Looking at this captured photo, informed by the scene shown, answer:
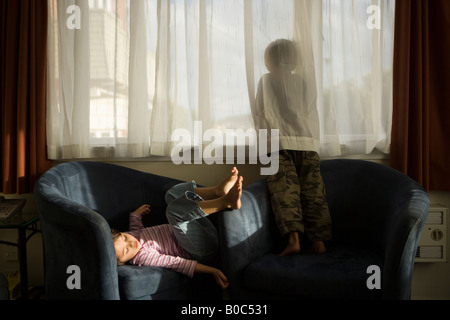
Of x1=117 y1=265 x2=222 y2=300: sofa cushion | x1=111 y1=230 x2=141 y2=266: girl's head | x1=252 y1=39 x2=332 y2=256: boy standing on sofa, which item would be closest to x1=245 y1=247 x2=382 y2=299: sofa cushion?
x1=252 y1=39 x2=332 y2=256: boy standing on sofa

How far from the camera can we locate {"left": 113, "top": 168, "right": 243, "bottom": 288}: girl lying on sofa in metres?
1.71

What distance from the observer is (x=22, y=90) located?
7.64 ft

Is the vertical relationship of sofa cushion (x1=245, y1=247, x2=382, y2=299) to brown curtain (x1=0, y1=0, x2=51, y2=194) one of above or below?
below

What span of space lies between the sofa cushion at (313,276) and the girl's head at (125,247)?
0.55 meters

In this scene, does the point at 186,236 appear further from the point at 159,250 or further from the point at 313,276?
the point at 313,276

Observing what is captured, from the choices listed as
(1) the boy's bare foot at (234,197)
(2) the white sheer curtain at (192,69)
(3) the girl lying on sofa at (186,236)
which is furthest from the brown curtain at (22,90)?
(1) the boy's bare foot at (234,197)

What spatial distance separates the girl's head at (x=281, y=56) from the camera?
2195mm

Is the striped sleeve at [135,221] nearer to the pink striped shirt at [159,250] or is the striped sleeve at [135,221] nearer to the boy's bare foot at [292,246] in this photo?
the pink striped shirt at [159,250]

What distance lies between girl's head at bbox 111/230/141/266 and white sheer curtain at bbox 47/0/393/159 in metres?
0.71

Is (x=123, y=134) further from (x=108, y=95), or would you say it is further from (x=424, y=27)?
(x=424, y=27)

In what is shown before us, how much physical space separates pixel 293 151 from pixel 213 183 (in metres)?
0.60

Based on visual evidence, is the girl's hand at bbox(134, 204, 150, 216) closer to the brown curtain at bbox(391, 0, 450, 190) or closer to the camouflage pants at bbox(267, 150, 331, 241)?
the camouflage pants at bbox(267, 150, 331, 241)
